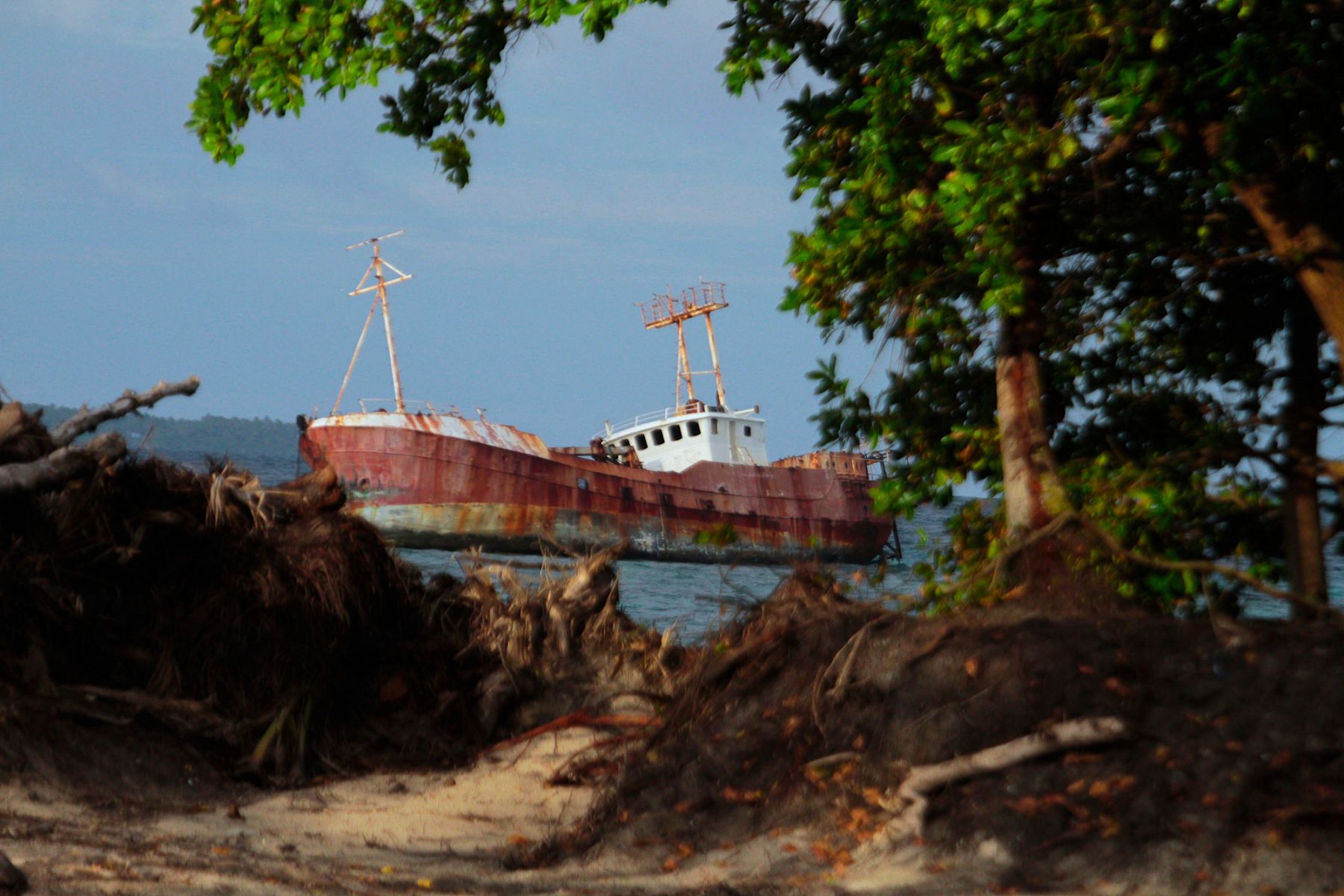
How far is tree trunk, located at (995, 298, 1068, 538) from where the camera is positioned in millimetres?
6789

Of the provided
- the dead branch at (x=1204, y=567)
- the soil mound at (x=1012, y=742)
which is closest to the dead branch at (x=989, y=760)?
the soil mound at (x=1012, y=742)

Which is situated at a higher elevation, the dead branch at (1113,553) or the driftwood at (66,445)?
the driftwood at (66,445)

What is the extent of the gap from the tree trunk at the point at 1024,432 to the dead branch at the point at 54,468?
534 cm

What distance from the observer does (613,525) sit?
4175 centimetres

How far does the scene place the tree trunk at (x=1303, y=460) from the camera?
6.82 metres

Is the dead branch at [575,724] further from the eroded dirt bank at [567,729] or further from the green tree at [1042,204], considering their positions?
the green tree at [1042,204]

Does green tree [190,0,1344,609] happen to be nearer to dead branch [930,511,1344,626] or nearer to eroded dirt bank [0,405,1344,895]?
dead branch [930,511,1344,626]

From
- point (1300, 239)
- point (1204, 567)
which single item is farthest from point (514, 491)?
point (1204, 567)

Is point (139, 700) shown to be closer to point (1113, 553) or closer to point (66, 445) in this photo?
point (66, 445)

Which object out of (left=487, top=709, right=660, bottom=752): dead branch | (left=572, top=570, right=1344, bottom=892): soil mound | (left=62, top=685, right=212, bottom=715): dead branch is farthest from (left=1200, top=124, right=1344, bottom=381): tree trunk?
(left=62, top=685, right=212, bottom=715): dead branch

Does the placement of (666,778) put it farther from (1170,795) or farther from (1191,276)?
→ (1191,276)

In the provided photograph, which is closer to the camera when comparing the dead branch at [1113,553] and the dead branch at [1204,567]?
the dead branch at [1204,567]

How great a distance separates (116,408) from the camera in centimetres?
850

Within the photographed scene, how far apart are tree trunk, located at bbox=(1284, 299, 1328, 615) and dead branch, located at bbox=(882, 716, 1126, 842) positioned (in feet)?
6.66
